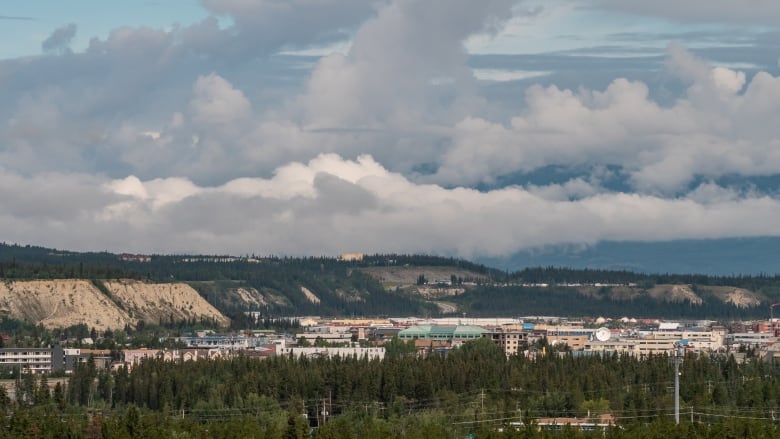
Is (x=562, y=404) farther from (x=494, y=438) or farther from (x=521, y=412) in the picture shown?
(x=494, y=438)

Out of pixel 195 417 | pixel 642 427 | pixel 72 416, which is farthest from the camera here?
pixel 195 417

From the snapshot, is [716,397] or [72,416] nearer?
[72,416]

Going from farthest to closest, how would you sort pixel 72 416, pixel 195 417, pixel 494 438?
pixel 195 417
pixel 72 416
pixel 494 438

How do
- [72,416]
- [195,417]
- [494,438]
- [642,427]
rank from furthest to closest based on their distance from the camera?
[195,417] → [72,416] → [642,427] → [494,438]

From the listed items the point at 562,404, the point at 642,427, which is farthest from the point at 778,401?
the point at 642,427

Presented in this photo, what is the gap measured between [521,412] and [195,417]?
1339 inches

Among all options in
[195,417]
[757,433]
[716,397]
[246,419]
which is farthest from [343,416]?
[757,433]

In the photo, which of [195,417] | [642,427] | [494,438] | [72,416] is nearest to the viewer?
[494,438]

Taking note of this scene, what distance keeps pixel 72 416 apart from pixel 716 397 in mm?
66973

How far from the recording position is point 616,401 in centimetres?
19725

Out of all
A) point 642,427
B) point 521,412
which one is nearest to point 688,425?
point 642,427

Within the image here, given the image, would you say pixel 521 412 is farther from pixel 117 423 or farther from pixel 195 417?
pixel 117 423

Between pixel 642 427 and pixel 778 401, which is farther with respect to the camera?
pixel 778 401

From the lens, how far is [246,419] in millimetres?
170625
